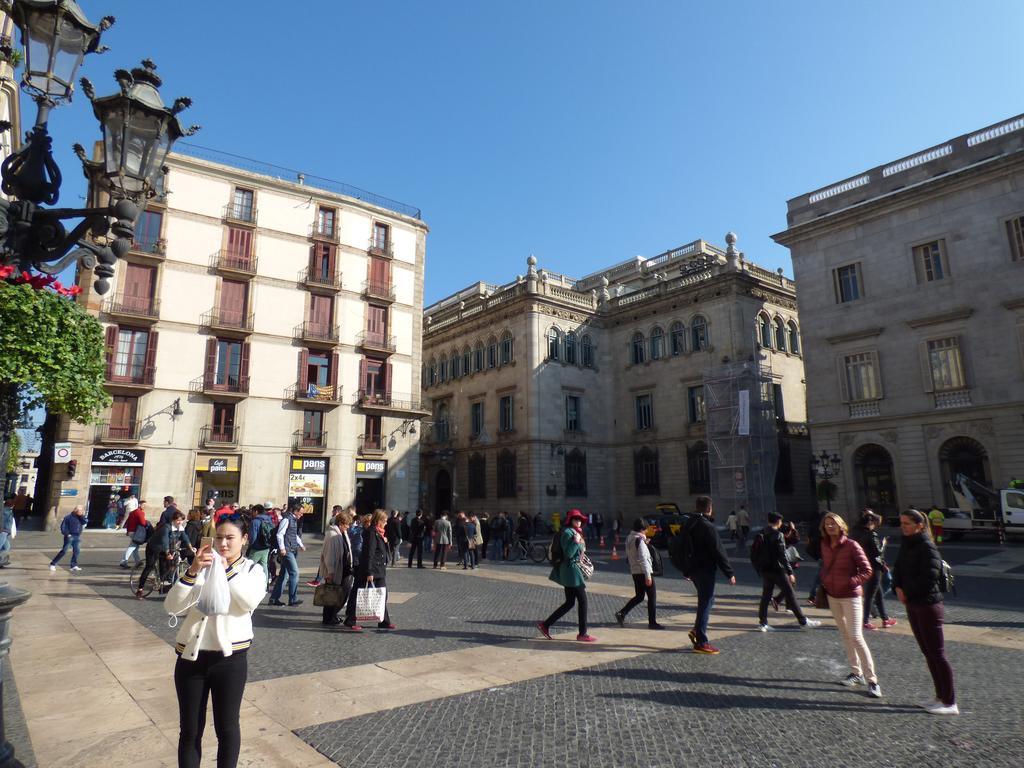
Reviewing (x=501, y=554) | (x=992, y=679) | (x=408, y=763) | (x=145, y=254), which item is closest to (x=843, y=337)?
(x=501, y=554)

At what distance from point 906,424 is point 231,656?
92.2ft

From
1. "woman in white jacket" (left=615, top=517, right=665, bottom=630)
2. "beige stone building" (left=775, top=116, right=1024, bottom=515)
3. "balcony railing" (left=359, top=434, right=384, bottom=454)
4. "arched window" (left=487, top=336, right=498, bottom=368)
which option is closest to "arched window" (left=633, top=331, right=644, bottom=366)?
"arched window" (left=487, top=336, right=498, bottom=368)

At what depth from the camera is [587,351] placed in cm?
3894

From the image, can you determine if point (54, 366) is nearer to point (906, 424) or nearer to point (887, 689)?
point (887, 689)

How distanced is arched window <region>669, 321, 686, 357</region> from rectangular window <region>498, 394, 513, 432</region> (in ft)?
33.3

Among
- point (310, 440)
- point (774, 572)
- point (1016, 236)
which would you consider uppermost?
point (1016, 236)

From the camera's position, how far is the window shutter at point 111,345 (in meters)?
25.7

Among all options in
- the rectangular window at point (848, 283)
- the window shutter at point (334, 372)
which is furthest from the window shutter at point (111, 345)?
the rectangular window at point (848, 283)

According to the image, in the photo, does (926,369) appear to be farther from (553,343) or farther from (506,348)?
(506,348)

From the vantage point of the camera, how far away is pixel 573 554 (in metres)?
7.98

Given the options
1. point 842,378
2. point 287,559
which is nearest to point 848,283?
point 842,378

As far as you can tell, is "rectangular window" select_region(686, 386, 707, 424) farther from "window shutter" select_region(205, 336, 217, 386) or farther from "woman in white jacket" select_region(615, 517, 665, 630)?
"woman in white jacket" select_region(615, 517, 665, 630)

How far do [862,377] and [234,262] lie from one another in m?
29.4

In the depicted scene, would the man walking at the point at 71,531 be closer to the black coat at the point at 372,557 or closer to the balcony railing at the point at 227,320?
the black coat at the point at 372,557
